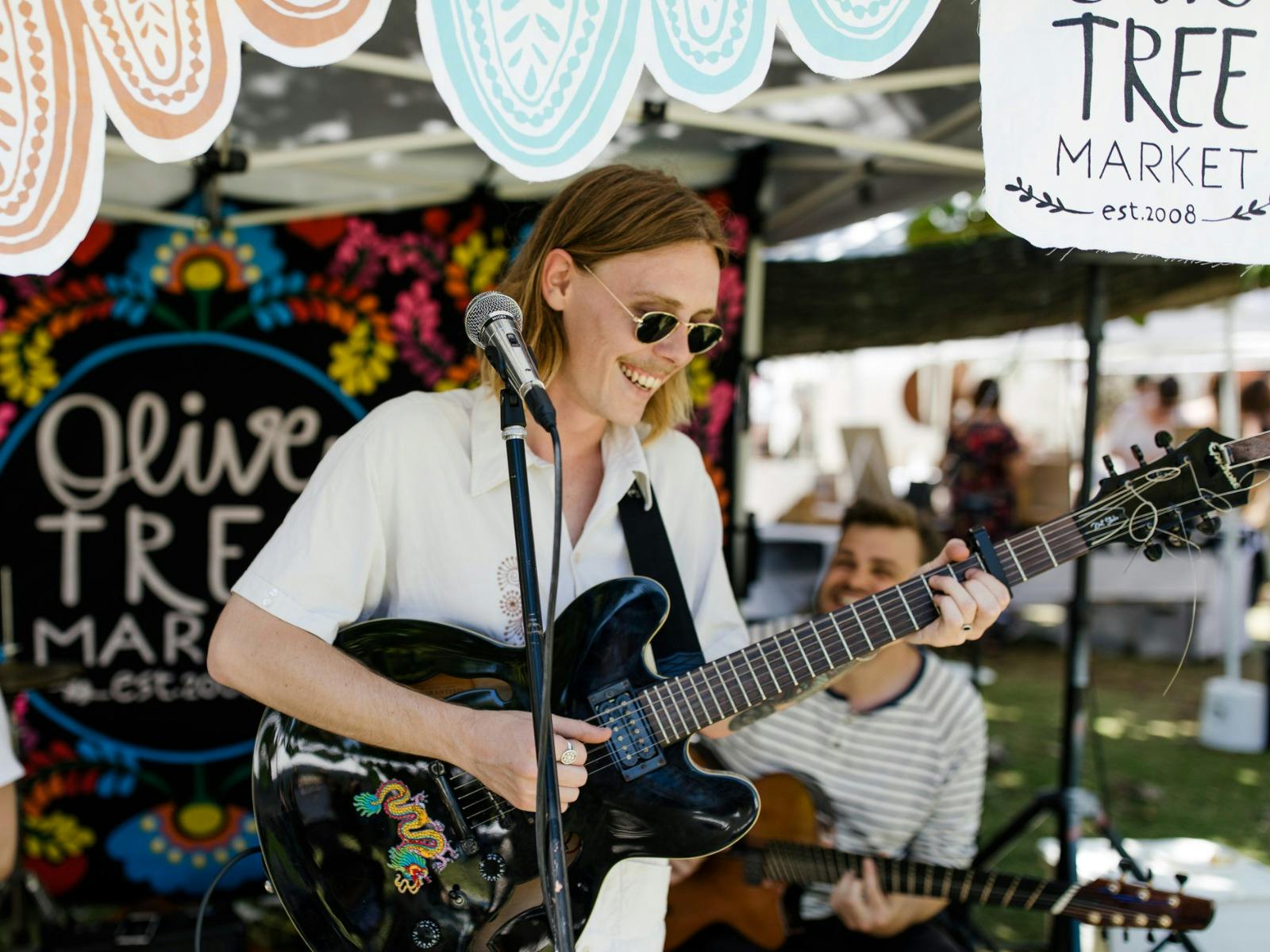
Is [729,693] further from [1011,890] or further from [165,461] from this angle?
[165,461]

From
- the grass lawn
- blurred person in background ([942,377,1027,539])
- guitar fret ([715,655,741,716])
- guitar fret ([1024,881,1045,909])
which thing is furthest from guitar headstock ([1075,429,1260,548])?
blurred person in background ([942,377,1027,539])

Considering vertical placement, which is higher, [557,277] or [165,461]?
[557,277]

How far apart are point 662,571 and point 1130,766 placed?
16.2ft

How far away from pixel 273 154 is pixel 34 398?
1.42 metres

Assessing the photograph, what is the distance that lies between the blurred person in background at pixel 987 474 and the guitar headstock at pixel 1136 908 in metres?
5.28

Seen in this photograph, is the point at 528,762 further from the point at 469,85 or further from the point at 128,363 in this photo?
the point at 128,363

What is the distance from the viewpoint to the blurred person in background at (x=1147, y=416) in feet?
27.0

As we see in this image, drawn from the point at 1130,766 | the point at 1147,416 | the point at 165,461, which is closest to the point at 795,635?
the point at 165,461

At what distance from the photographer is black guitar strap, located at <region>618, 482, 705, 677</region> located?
1978 millimetres

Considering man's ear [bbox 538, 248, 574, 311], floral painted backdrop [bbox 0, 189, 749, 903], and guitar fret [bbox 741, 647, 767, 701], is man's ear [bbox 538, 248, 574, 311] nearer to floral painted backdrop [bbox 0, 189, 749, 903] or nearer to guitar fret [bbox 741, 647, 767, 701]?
guitar fret [bbox 741, 647, 767, 701]

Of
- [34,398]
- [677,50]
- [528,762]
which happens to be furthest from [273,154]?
[528,762]

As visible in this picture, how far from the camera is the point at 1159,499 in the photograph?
1812 millimetres

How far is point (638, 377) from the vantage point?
1.88 m

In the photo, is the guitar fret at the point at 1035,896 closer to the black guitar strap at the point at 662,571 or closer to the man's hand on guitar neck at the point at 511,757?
the black guitar strap at the point at 662,571
